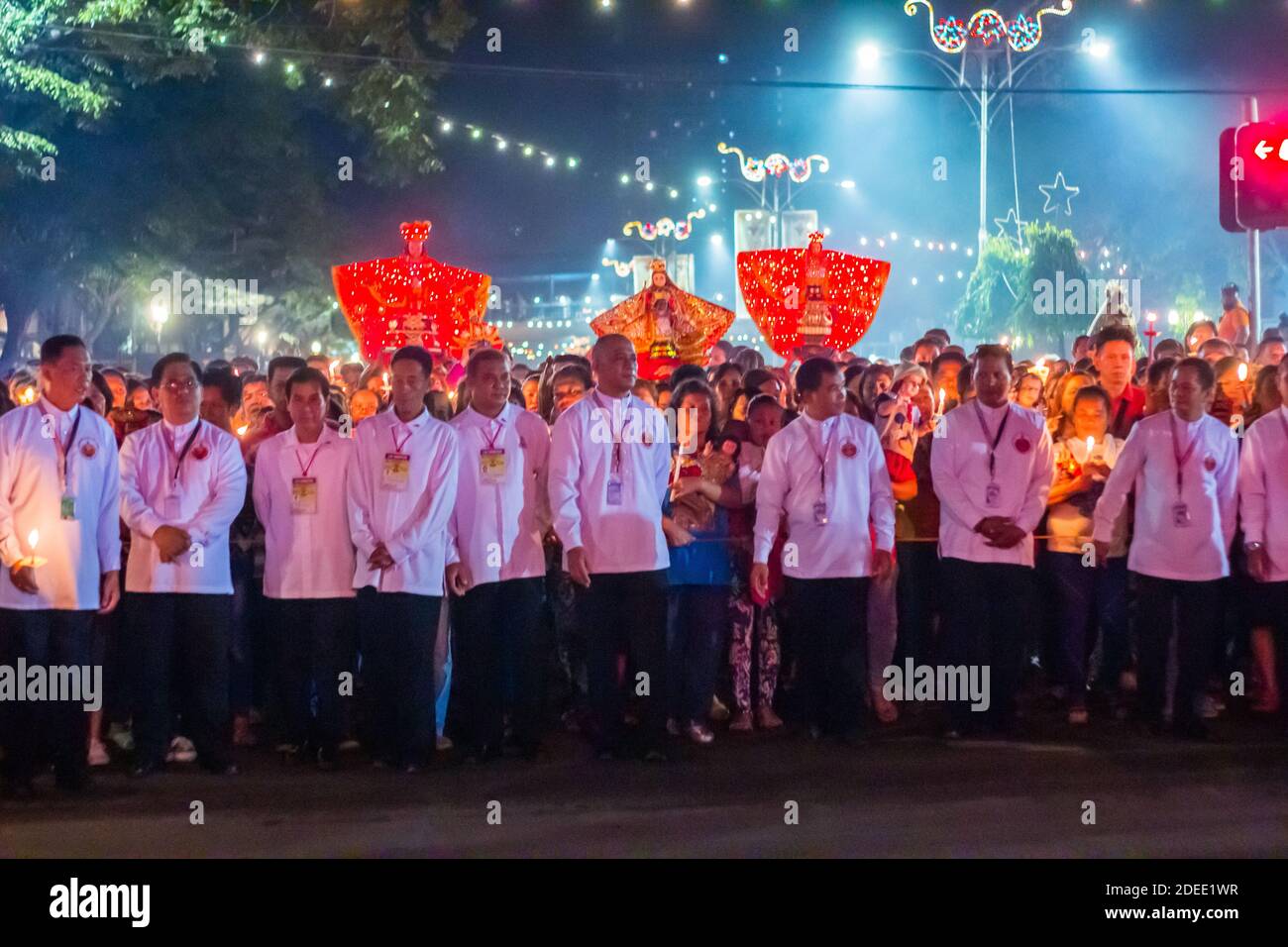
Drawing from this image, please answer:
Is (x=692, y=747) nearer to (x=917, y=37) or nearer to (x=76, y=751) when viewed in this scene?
(x=76, y=751)

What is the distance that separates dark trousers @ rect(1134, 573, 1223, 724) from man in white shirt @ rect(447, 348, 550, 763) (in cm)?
337

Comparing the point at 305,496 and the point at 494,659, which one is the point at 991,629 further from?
the point at 305,496

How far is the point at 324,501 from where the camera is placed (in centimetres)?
796

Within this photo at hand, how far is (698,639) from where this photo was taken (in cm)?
→ 842

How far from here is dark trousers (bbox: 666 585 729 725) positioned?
841 cm

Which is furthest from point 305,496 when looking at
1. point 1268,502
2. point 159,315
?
point 159,315

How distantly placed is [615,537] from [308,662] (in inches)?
70.5

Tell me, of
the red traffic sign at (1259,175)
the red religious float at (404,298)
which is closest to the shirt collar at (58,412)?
the red religious float at (404,298)

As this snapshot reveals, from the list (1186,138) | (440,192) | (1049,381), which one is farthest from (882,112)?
(1049,381)

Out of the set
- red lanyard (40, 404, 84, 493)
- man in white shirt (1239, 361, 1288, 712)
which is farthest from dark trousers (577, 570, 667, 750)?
man in white shirt (1239, 361, 1288, 712)

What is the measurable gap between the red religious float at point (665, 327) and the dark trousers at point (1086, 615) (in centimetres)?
508

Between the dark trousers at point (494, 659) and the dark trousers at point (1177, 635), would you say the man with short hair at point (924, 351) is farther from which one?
the dark trousers at point (494, 659)

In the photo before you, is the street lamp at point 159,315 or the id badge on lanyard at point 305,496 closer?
the id badge on lanyard at point 305,496

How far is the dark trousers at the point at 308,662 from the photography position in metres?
7.91
